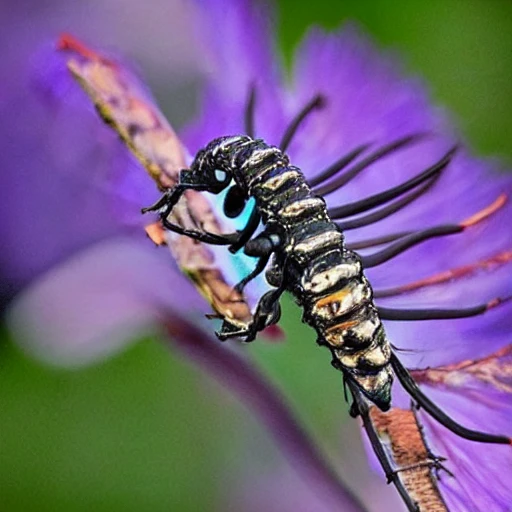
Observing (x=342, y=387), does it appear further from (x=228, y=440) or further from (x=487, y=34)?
(x=487, y=34)

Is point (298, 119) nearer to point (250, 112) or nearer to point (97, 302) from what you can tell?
point (250, 112)

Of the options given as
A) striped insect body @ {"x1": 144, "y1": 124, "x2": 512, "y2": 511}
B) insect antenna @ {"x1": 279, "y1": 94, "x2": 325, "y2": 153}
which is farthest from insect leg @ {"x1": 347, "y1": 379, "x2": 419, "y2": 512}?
insect antenna @ {"x1": 279, "y1": 94, "x2": 325, "y2": 153}

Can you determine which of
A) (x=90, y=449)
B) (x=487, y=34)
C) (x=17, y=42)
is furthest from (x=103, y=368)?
(x=487, y=34)

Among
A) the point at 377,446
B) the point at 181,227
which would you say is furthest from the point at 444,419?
the point at 181,227

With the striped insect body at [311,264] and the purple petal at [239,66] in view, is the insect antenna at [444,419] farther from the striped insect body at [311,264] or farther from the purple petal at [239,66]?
the purple petal at [239,66]

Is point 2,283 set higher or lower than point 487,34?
lower

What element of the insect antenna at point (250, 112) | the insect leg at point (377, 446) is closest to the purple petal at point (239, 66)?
the insect antenna at point (250, 112)

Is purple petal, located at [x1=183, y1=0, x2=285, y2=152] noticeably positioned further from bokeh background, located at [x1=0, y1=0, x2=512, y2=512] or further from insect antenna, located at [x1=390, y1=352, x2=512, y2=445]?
insect antenna, located at [x1=390, y1=352, x2=512, y2=445]
